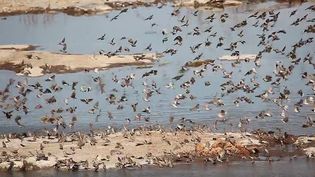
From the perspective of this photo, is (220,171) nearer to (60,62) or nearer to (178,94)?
(178,94)

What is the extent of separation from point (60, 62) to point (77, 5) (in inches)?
1582

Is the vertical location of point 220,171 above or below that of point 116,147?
below

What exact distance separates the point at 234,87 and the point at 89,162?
47.1 feet

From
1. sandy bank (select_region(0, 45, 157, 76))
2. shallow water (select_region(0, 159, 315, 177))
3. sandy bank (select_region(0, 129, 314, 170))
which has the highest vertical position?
sandy bank (select_region(0, 45, 157, 76))

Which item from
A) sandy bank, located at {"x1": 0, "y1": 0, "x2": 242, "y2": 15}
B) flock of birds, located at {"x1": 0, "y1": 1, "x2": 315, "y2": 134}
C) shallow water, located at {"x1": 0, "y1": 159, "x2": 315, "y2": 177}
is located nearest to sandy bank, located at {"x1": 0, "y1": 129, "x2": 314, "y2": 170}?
shallow water, located at {"x1": 0, "y1": 159, "x2": 315, "y2": 177}

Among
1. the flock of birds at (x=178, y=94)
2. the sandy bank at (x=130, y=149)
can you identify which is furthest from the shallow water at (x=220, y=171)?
the flock of birds at (x=178, y=94)

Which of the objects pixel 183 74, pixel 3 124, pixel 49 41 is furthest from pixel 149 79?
pixel 49 41

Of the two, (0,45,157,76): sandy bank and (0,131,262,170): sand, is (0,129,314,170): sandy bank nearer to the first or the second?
(0,131,262,170): sand

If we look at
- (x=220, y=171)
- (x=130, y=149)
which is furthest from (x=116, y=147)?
(x=220, y=171)

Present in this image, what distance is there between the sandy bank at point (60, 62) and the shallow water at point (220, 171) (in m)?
24.7

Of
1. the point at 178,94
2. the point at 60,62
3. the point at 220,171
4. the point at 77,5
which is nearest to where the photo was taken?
the point at 220,171

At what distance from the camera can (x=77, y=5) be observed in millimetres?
88500

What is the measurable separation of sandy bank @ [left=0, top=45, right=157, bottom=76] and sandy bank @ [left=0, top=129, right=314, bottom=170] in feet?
70.2

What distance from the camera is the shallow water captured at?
22.2 meters
